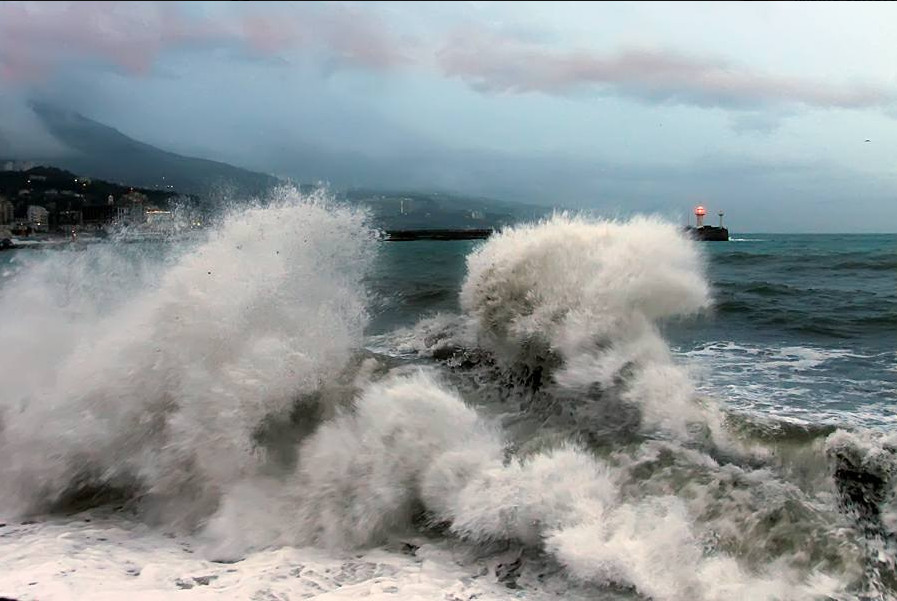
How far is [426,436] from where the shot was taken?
4957mm

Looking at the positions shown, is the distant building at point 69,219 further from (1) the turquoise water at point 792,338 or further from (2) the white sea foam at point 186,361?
(2) the white sea foam at point 186,361

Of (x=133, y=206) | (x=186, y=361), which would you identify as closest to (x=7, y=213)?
(x=133, y=206)

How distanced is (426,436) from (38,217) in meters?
34.8

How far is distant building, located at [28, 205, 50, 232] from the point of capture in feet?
101

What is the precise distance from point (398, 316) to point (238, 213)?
6.17 m

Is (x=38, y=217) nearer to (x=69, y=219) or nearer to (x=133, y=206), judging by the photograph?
(x=69, y=219)

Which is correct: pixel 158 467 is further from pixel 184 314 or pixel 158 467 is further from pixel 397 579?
pixel 397 579

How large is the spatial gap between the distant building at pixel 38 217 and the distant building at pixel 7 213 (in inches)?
105

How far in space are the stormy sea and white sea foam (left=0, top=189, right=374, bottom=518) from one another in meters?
0.03

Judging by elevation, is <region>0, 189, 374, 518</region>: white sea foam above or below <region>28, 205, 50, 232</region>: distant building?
below

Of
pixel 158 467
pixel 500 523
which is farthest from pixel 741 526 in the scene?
pixel 158 467

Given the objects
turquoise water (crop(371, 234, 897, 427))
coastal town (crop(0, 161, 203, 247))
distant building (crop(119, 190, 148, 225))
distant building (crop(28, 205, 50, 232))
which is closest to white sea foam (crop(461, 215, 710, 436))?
turquoise water (crop(371, 234, 897, 427))

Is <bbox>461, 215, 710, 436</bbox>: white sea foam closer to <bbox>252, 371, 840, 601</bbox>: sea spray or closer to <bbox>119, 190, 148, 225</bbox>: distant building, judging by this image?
<bbox>252, 371, 840, 601</bbox>: sea spray

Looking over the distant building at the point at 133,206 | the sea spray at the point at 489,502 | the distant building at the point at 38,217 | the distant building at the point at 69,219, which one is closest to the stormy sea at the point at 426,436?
the sea spray at the point at 489,502
